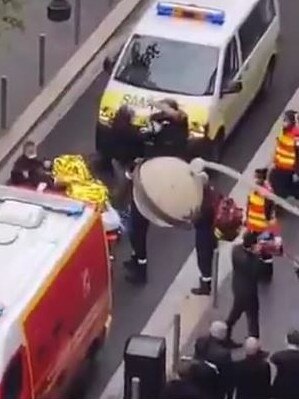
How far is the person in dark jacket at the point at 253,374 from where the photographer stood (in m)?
16.7

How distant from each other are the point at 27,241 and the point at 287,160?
5624 millimetres

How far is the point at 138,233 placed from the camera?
2041 cm

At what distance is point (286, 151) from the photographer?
2184 centimetres

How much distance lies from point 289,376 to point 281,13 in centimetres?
1268

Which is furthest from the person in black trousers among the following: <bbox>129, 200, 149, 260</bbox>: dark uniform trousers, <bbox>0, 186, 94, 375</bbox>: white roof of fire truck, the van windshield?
the van windshield

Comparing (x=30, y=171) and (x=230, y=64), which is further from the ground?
(x=30, y=171)

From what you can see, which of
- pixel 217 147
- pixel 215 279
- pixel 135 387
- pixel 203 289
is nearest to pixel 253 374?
pixel 135 387

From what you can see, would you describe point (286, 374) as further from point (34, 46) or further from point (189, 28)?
point (34, 46)

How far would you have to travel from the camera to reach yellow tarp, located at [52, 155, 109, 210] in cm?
2005

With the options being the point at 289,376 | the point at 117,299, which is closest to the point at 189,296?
the point at 117,299

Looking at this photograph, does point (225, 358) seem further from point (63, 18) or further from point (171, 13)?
point (63, 18)

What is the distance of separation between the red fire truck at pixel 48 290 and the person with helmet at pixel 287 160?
413cm

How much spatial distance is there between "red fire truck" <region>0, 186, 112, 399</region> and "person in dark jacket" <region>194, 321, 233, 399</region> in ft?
4.30

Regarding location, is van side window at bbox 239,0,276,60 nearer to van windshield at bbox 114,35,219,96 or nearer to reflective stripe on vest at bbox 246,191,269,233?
van windshield at bbox 114,35,219,96
